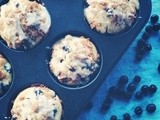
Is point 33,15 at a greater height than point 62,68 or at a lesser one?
greater

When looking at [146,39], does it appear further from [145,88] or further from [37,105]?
[37,105]

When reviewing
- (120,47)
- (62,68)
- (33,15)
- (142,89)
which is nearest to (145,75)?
(142,89)

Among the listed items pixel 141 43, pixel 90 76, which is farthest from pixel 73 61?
pixel 141 43

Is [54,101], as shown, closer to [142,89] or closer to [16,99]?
[16,99]

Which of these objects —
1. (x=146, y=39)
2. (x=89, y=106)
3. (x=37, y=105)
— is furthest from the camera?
(x=146, y=39)

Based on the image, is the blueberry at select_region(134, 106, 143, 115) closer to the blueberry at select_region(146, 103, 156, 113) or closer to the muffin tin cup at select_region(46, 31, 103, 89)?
the blueberry at select_region(146, 103, 156, 113)

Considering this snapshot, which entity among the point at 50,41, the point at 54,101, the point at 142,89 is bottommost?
the point at 142,89
